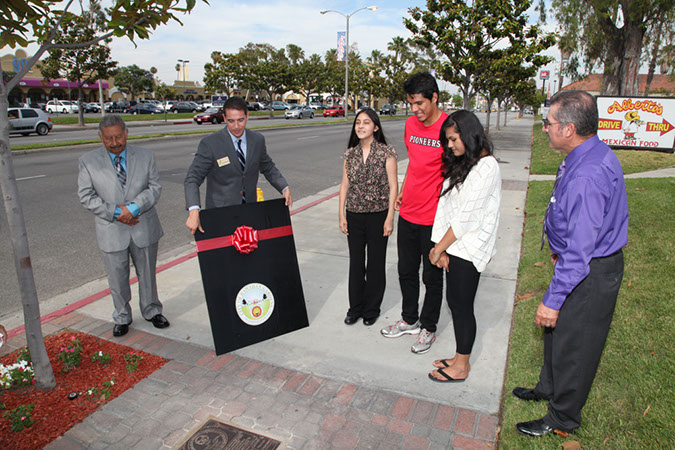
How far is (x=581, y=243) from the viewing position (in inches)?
89.5

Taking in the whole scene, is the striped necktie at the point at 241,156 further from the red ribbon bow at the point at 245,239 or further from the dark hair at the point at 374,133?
the dark hair at the point at 374,133

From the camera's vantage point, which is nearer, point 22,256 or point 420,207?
point 22,256

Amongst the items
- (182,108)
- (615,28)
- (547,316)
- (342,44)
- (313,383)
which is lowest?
(313,383)

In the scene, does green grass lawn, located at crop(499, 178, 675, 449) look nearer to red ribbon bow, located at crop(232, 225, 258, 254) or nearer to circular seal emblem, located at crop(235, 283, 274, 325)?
circular seal emblem, located at crop(235, 283, 274, 325)

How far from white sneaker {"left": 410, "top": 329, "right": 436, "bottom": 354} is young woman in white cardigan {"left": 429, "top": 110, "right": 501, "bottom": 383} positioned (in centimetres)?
55

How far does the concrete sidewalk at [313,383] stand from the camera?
2771mm

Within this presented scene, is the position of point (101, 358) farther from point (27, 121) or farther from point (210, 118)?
point (210, 118)

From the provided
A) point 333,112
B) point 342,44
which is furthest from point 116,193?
point 333,112

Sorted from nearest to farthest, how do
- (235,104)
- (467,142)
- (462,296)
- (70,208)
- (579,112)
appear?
(579,112) → (467,142) → (462,296) → (235,104) → (70,208)

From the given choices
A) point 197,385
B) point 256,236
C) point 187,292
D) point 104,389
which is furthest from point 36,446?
point 187,292

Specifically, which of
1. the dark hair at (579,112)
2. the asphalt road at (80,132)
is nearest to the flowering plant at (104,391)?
the dark hair at (579,112)

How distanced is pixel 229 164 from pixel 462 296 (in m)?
2.13

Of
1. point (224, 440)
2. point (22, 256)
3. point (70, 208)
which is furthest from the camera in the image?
point (70, 208)

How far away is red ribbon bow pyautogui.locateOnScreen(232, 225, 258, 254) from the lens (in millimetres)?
3639
